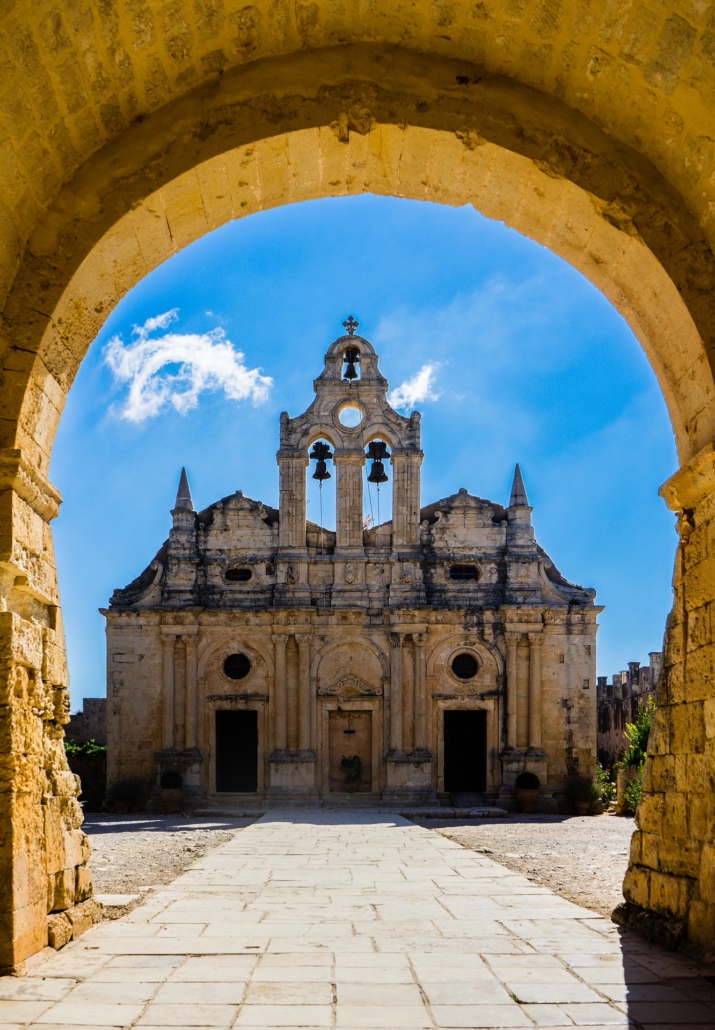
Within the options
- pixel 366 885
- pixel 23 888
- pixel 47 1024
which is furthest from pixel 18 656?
pixel 366 885

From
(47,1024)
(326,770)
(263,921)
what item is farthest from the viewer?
(326,770)

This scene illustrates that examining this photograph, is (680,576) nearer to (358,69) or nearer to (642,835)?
(642,835)

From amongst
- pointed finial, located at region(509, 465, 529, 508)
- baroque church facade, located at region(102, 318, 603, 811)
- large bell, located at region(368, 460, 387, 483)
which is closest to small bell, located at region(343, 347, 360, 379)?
baroque church facade, located at region(102, 318, 603, 811)

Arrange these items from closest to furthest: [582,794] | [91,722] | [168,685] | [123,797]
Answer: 1. [582,794]
2. [123,797]
3. [168,685]
4. [91,722]

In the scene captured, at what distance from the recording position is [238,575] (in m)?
25.8

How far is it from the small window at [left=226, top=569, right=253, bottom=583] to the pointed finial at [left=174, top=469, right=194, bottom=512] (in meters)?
1.93

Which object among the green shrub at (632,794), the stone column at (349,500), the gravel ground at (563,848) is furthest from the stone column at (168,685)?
the green shrub at (632,794)

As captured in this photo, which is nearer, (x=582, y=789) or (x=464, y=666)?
(x=582, y=789)

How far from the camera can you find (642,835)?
6266mm

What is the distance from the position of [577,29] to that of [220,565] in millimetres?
21327

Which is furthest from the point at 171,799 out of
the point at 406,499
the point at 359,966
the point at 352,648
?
the point at 359,966

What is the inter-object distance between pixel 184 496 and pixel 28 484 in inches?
823

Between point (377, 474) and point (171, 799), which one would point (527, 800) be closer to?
point (171, 799)

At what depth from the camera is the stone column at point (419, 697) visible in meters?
24.4
